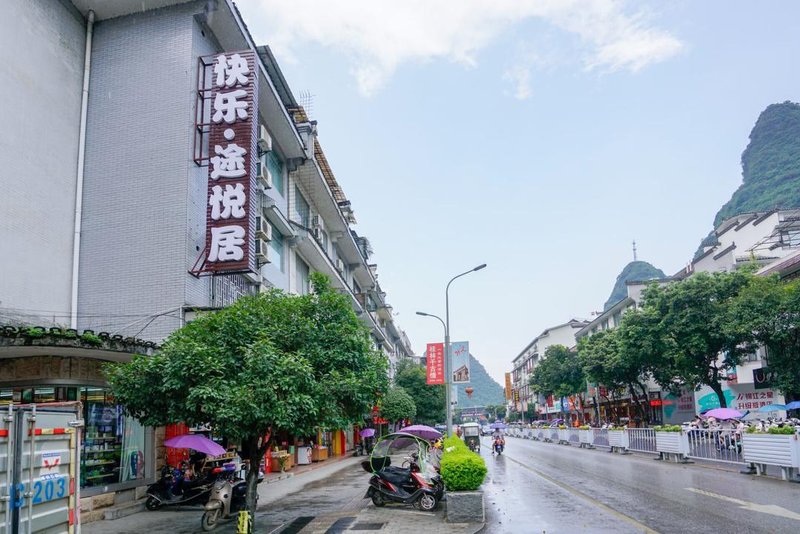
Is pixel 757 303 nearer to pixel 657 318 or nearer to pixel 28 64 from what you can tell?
pixel 657 318

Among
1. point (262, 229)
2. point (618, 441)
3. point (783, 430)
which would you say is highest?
point (262, 229)

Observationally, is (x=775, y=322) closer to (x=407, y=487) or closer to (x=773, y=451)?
(x=773, y=451)

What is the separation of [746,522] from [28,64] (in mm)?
17865

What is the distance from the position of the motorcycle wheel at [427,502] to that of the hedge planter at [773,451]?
33.0ft

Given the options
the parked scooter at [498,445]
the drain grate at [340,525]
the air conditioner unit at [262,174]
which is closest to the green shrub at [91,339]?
the drain grate at [340,525]

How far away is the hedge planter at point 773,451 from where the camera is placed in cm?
1753

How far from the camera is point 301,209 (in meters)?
29.6

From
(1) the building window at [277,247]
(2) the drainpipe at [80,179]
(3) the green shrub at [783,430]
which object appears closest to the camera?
(2) the drainpipe at [80,179]

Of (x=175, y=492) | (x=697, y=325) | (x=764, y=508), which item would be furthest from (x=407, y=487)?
(x=697, y=325)

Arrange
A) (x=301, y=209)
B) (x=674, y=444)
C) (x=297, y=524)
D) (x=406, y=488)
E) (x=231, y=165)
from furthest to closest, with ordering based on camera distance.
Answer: (x=301, y=209), (x=674, y=444), (x=231, y=165), (x=406, y=488), (x=297, y=524)

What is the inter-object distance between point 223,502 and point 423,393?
47.7 meters

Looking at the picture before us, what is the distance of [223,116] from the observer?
681 inches

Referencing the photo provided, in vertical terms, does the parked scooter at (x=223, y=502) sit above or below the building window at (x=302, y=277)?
below

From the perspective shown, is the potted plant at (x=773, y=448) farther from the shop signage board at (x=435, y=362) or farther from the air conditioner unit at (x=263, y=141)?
the air conditioner unit at (x=263, y=141)
